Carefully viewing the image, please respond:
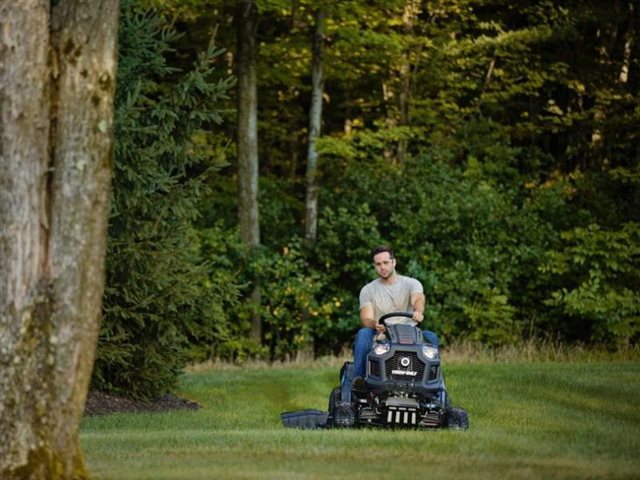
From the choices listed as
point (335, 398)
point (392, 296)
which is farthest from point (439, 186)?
point (335, 398)

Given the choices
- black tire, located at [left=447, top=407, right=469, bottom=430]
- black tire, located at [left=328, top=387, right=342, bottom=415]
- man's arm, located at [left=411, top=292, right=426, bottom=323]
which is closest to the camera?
black tire, located at [left=447, top=407, right=469, bottom=430]

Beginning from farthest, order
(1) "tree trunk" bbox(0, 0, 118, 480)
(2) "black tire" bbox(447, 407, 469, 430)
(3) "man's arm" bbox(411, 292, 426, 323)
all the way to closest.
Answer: (3) "man's arm" bbox(411, 292, 426, 323)
(2) "black tire" bbox(447, 407, 469, 430)
(1) "tree trunk" bbox(0, 0, 118, 480)

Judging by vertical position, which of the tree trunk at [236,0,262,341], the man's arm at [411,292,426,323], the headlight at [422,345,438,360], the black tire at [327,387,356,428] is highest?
the tree trunk at [236,0,262,341]

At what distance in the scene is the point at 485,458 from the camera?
32.4 feet

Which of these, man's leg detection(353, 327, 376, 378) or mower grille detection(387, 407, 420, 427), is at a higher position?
man's leg detection(353, 327, 376, 378)

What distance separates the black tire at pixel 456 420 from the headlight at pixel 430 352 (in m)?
0.57

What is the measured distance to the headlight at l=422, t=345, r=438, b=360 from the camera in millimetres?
12453

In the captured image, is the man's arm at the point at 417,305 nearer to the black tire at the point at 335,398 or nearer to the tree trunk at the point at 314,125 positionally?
the black tire at the point at 335,398

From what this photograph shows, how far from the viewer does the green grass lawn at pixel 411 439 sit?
30.6 feet

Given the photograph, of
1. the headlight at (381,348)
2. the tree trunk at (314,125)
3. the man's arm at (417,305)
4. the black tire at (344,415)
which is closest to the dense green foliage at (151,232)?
the black tire at (344,415)

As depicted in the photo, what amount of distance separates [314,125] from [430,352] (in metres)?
16.0

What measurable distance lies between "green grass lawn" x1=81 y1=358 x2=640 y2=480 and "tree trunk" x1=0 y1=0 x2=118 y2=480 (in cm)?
78

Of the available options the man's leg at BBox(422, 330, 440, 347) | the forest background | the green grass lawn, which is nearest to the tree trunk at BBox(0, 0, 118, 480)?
the green grass lawn

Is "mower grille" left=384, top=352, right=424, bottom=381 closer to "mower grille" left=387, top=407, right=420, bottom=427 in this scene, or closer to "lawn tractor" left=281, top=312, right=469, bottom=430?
"lawn tractor" left=281, top=312, right=469, bottom=430
